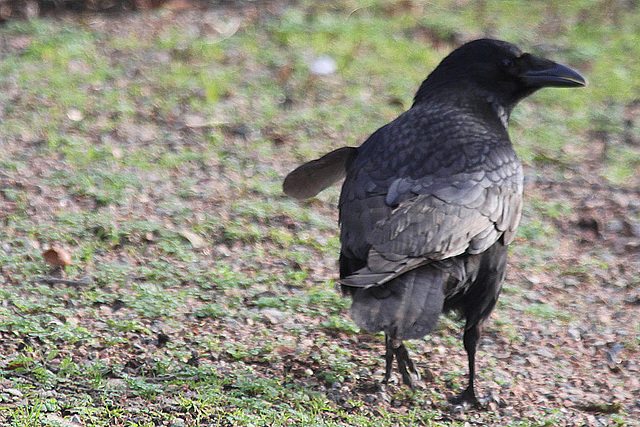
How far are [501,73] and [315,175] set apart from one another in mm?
1115

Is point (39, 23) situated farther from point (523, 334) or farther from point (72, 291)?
point (523, 334)

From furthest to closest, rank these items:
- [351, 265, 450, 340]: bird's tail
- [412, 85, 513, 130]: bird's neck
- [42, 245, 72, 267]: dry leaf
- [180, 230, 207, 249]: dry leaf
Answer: [180, 230, 207, 249]: dry leaf
[42, 245, 72, 267]: dry leaf
[412, 85, 513, 130]: bird's neck
[351, 265, 450, 340]: bird's tail

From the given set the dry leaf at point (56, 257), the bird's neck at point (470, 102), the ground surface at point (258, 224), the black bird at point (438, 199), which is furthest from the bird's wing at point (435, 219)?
the dry leaf at point (56, 257)

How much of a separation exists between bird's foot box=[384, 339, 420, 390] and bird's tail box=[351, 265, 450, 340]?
0.50 metres

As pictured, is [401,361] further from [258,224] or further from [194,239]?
[258,224]

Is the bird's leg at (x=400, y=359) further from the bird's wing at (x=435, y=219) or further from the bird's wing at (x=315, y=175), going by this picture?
the bird's wing at (x=315, y=175)

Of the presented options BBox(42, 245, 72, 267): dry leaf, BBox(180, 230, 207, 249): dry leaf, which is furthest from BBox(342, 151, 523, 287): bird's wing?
BBox(42, 245, 72, 267): dry leaf

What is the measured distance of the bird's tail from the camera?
3881 mm

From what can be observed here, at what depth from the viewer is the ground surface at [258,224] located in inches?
170

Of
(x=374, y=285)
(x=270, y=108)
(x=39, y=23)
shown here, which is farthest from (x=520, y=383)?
(x=39, y=23)

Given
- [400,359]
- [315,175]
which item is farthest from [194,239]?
[400,359]

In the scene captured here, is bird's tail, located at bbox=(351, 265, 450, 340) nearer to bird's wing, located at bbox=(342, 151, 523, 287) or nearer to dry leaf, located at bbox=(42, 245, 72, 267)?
bird's wing, located at bbox=(342, 151, 523, 287)

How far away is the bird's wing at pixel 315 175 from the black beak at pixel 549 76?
3.27 feet

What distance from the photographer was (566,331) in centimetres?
520
